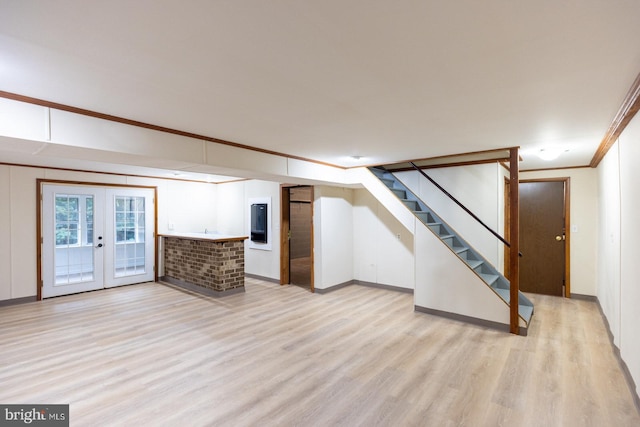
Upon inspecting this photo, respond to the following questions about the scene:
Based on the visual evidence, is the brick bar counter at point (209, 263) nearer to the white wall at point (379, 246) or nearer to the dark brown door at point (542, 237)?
the white wall at point (379, 246)

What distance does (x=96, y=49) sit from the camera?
5.19ft

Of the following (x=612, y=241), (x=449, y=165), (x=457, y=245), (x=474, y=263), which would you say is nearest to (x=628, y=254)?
(x=612, y=241)

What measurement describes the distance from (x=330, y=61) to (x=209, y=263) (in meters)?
4.74

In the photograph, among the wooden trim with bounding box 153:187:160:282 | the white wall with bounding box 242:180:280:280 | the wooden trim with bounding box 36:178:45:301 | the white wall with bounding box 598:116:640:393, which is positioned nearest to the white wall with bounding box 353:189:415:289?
the white wall with bounding box 242:180:280:280

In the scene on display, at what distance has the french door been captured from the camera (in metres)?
5.37

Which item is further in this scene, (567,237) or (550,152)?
(567,237)

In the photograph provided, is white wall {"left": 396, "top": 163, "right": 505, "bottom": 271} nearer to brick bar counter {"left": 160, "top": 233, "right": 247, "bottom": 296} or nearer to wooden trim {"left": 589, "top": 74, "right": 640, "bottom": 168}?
wooden trim {"left": 589, "top": 74, "right": 640, "bottom": 168}

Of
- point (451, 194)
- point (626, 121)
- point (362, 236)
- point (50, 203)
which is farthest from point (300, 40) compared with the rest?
point (50, 203)

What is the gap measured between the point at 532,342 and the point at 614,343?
0.77 m

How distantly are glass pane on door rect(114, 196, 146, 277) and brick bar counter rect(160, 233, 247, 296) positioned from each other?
0.73 metres

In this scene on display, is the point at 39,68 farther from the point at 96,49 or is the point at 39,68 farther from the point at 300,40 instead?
the point at 300,40

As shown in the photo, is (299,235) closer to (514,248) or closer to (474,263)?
(474,263)

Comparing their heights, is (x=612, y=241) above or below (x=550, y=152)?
below

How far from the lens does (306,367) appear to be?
2961mm
